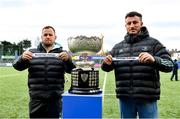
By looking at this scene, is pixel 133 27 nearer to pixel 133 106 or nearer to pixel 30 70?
pixel 133 106

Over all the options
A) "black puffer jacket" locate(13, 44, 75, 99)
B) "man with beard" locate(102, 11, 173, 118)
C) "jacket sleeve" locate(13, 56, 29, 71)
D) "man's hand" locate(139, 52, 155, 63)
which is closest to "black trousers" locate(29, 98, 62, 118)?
"black puffer jacket" locate(13, 44, 75, 99)

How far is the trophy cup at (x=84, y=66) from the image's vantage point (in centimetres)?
482

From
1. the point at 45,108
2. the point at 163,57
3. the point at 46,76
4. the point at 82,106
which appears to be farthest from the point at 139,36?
the point at 45,108

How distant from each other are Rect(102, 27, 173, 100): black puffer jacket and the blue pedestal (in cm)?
43

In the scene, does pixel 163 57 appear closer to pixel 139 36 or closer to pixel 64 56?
pixel 139 36

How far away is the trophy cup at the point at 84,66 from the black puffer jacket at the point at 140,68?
30cm

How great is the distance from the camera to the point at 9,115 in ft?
32.0

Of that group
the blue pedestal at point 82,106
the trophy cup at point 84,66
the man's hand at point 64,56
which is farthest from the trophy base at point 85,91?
the man's hand at point 64,56

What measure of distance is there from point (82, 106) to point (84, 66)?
0.54 meters

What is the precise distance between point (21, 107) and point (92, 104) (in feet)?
22.6

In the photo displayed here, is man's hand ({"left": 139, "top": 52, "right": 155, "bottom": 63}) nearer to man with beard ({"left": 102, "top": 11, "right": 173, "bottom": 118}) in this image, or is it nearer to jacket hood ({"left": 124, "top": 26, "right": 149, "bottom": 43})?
man with beard ({"left": 102, "top": 11, "right": 173, "bottom": 118})

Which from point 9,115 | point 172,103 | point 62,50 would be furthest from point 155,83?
point 172,103

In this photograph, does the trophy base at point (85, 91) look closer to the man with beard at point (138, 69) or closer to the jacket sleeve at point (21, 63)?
the man with beard at point (138, 69)

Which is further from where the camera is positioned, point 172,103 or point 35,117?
point 172,103
